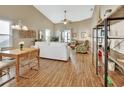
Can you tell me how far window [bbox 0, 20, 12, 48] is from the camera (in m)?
5.56

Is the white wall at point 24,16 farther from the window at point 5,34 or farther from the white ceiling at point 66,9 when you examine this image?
the white ceiling at point 66,9

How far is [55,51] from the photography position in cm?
616

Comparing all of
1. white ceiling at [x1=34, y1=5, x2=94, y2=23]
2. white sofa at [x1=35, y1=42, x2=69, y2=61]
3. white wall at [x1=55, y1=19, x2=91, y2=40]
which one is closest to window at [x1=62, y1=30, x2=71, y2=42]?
white wall at [x1=55, y1=19, x2=91, y2=40]

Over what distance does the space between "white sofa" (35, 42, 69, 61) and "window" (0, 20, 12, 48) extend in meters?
1.50

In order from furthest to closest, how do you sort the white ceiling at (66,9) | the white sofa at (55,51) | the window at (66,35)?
the window at (66,35) < the white ceiling at (66,9) < the white sofa at (55,51)

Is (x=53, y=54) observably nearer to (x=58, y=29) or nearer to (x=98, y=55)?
(x=98, y=55)

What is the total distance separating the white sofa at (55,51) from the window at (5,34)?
150cm

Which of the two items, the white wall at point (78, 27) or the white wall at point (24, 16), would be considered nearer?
the white wall at point (24, 16)

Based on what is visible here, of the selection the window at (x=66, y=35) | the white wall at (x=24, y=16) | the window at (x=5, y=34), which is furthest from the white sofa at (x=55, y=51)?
the window at (x=66, y=35)

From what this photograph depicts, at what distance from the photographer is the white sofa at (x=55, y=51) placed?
595 cm
